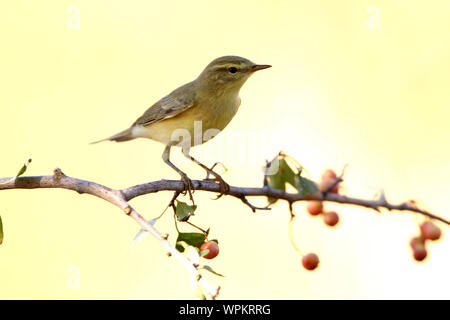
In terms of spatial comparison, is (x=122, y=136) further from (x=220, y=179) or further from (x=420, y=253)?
(x=420, y=253)

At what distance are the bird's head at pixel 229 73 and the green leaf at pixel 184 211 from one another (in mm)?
1636

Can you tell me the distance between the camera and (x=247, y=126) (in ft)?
19.9

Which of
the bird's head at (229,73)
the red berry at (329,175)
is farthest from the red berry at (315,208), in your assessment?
the bird's head at (229,73)

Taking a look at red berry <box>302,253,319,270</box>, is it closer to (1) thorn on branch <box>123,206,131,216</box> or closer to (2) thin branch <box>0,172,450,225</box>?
(2) thin branch <box>0,172,450,225</box>

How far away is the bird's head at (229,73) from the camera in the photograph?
374 cm

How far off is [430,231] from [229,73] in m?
1.71

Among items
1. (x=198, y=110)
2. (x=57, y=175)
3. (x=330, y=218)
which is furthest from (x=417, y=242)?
A: (x=57, y=175)

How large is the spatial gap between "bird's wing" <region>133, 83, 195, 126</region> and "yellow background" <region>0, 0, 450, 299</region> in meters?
0.68

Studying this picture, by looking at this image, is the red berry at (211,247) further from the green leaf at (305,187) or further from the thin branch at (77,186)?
the green leaf at (305,187)

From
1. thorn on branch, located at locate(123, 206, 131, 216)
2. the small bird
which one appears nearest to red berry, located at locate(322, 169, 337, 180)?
the small bird

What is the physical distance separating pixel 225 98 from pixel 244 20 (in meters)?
3.96

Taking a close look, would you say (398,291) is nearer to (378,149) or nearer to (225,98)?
(378,149)

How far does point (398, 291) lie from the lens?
519 cm

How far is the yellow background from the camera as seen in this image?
17.3 feet
